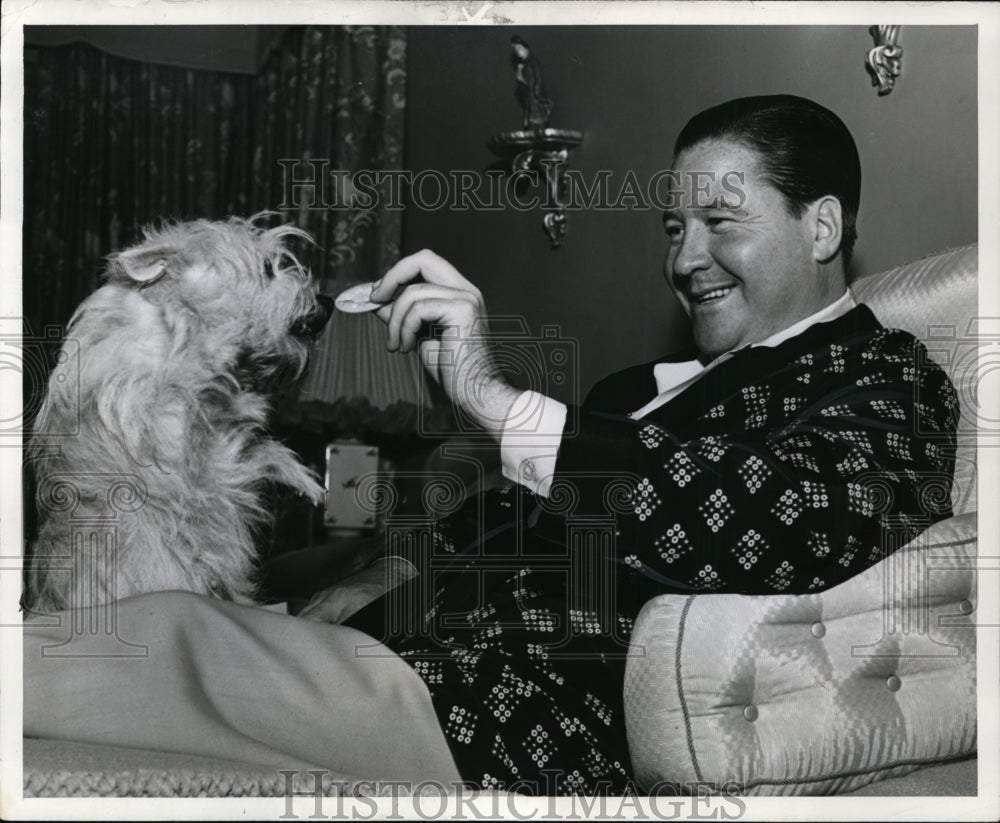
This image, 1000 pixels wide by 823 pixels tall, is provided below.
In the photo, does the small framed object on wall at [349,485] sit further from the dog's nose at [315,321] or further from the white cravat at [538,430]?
the white cravat at [538,430]

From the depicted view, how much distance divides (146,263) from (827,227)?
105cm

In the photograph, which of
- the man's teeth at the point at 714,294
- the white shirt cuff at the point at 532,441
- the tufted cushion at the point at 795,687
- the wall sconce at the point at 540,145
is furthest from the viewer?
the wall sconce at the point at 540,145

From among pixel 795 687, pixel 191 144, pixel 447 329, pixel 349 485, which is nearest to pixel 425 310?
pixel 447 329

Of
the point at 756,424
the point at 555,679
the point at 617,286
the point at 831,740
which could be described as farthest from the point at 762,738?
the point at 617,286

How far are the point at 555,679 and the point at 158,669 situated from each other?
0.51 meters

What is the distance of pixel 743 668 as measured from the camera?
50.9 inches

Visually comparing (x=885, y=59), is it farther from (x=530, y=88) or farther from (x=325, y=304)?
(x=325, y=304)

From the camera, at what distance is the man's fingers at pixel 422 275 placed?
1.62m

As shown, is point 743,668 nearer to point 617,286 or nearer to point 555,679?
point 555,679

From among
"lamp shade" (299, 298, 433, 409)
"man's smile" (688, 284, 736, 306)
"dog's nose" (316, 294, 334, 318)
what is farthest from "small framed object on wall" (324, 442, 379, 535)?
"man's smile" (688, 284, 736, 306)

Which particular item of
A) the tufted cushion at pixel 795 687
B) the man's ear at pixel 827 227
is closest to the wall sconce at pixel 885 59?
the man's ear at pixel 827 227

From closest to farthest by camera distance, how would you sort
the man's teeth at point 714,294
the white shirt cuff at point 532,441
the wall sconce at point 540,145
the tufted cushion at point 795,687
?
the tufted cushion at point 795,687 → the white shirt cuff at point 532,441 → the man's teeth at point 714,294 → the wall sconce at point 540,145

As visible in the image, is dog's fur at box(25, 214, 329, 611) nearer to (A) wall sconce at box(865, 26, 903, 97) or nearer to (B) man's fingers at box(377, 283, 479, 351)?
(B) man's fingers at box(377, 283, 479, 351)

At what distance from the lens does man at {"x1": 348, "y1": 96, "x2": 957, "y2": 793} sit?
134cm
